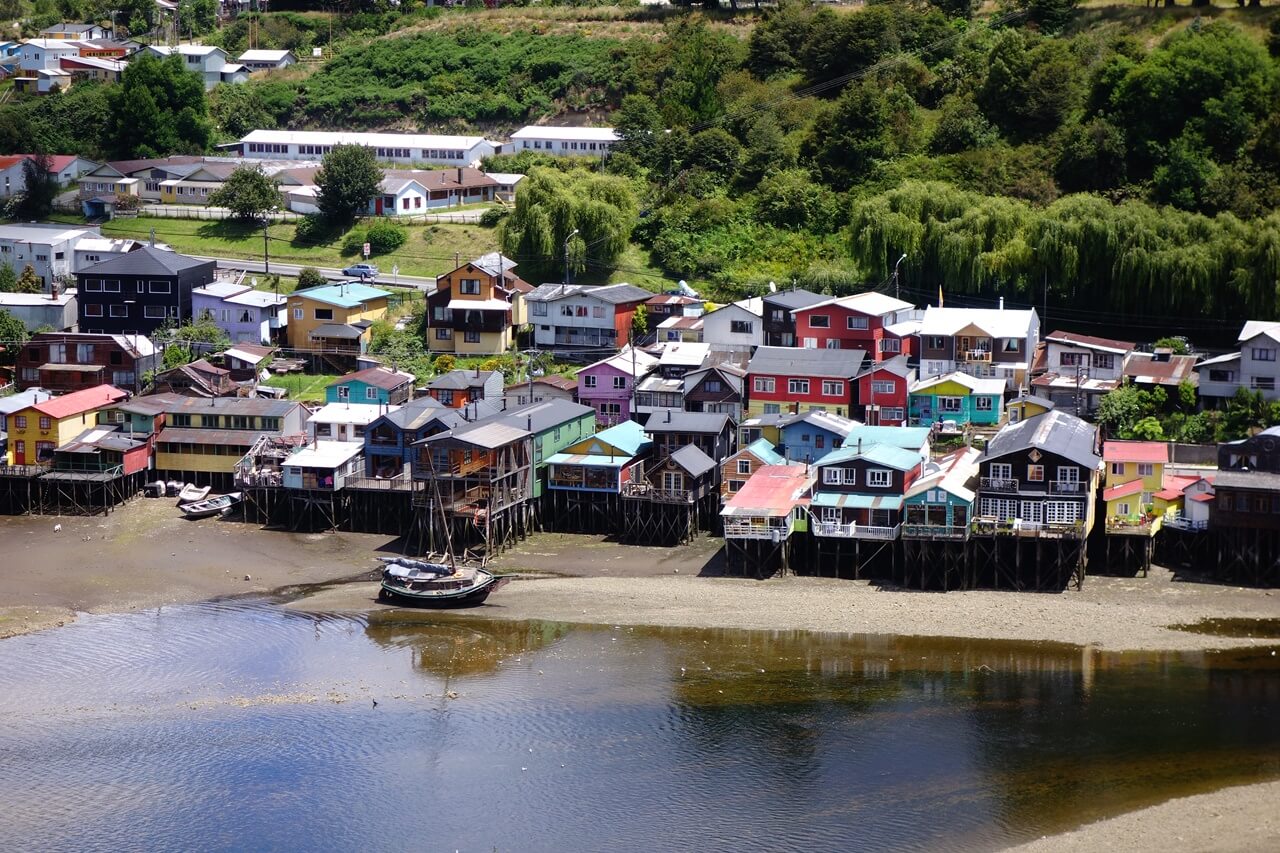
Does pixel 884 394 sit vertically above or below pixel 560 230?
below

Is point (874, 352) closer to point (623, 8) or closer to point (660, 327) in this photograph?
point (660, 327)

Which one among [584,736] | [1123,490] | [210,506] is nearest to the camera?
[584,736]

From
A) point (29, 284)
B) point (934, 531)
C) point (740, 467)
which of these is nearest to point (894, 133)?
point (740, 467)

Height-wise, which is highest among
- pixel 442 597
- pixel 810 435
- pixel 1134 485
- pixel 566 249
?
pixel 566 249

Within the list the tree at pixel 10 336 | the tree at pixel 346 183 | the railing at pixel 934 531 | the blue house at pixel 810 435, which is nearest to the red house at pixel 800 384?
the blue house at pixel 810 435

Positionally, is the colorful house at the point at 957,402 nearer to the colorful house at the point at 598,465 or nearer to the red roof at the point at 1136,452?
the red roof at the point at 1136,452

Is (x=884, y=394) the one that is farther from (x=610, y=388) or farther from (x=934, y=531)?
(x=934, y=531)

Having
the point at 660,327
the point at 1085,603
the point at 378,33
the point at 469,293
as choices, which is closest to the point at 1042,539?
the point at 1085,603

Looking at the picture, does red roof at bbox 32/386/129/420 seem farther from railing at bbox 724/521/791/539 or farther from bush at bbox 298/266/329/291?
railing at bbox 724/521/791/539
